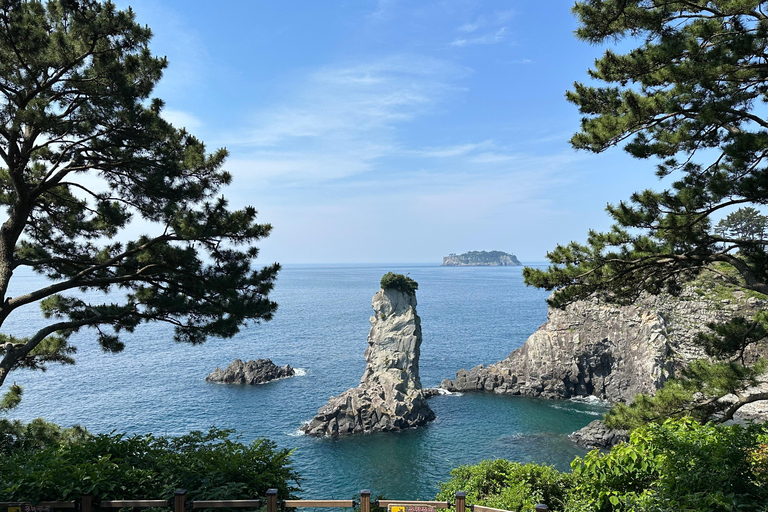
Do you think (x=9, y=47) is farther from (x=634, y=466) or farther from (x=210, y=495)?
(x=634, y=466)

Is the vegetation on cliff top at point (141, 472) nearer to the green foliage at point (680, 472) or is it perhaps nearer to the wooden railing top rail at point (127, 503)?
the wooden railing top rail at point (127, 503)

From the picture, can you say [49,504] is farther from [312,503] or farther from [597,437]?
[597,437]

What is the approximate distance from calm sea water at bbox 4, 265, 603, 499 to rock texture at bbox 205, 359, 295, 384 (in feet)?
5.03

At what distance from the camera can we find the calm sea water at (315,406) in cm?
3136

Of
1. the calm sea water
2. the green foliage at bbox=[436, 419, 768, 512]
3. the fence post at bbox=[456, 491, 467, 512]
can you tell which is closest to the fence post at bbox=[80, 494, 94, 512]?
the fence post at bbox=[456, 491, 467, 512]

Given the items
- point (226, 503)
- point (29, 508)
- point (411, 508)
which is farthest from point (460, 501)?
point (29, 508)

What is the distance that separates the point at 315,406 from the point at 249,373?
1251 centimetres

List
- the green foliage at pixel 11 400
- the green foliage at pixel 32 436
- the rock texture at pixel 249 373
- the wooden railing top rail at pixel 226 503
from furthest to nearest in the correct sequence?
the rock texture at pixel 249 373 < the green foliage at pixel 11 400 < the green foliage at pixel 32 436 < the wooden railing top rail at pixel 226 503

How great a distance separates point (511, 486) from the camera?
394 inches

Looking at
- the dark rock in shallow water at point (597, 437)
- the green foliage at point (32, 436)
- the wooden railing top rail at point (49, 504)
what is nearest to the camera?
the wooden railing top rail at point (49, 504)

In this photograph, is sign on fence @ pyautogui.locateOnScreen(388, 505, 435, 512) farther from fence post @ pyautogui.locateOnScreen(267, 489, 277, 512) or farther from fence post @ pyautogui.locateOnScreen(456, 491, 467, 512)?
fence post @ pyautogui.locateOnScreen(267, 489, 277, 512)

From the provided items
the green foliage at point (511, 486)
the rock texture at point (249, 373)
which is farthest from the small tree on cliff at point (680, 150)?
the rock texture at point (249, 373)

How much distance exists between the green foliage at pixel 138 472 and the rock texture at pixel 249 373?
4560 centimetres

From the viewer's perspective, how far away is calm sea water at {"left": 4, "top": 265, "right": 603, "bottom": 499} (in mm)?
31359
